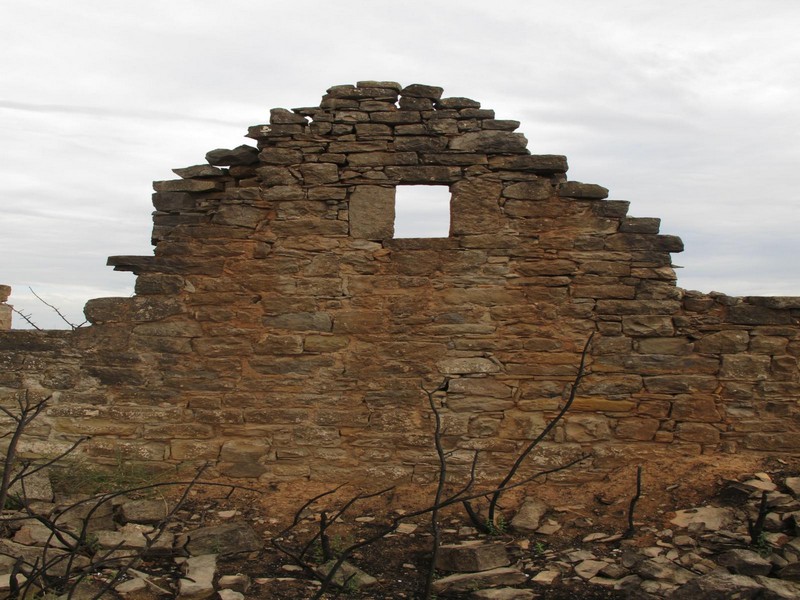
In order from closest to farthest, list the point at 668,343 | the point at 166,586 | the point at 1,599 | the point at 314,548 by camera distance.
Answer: the point at 1,599, the point at 166,586, the point at 314,548, the point at 668,343

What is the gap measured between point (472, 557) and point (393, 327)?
1827 mm

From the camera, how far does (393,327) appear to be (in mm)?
5852

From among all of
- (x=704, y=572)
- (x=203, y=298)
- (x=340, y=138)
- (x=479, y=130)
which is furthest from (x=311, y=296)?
(x=704, y=572)

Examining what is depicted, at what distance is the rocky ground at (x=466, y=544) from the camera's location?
4.61 metres

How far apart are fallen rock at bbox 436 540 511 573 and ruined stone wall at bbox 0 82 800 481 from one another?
92cm

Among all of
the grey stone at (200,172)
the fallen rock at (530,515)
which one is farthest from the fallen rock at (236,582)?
the grey stone at (200,172)

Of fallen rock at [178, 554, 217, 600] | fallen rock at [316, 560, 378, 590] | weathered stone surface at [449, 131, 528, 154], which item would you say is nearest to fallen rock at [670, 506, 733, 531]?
fallen rock at [316, 560, 378, 590]

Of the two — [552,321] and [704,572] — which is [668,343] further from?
[704,572]

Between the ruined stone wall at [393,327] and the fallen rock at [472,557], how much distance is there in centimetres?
92

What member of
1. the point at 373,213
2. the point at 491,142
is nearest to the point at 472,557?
the point at 373,213

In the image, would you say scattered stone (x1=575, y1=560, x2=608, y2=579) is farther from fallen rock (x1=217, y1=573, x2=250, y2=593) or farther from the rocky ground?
fallen rock (x1=217, y1=573, x2=250, y2=593)

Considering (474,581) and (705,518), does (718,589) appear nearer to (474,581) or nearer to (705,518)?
(705,518)

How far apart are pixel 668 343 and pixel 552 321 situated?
0.90 m

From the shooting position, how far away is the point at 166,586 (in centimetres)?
465
